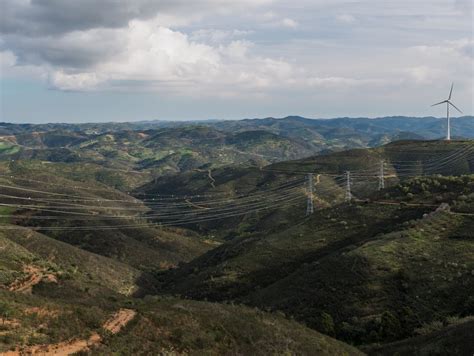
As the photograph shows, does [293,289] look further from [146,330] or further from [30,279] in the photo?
[30,279]

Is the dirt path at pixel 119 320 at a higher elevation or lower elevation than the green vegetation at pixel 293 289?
higher

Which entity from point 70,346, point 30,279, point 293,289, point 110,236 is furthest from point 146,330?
point 110,236

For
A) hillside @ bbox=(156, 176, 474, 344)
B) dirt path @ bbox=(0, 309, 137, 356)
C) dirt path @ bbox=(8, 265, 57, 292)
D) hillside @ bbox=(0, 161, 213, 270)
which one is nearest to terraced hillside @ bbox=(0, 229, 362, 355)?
dirt path @ bbox=(0, 309, 137, 356)

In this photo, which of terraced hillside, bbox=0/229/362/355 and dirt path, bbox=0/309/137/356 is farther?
terraced hillside, bbox=0/229/362/355

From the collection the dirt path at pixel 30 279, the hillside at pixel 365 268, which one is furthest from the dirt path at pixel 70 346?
the dirt path at pixel 30 279

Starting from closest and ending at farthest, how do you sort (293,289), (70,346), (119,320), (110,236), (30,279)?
(70,346), (119,320), (293,289), (30,279), (110,236)

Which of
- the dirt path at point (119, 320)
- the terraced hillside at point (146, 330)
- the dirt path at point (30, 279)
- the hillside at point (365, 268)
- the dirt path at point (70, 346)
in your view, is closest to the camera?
the dirt path at point (70, 346)

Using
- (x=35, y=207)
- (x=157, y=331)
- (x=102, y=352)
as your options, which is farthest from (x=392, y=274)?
(x=35, y=207)

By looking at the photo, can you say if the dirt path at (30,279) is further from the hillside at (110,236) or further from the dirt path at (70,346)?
the hillside at (110,236)

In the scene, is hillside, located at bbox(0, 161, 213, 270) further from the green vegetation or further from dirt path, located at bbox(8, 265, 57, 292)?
dirt path, located at bbox(8, 265, 57, 292)
